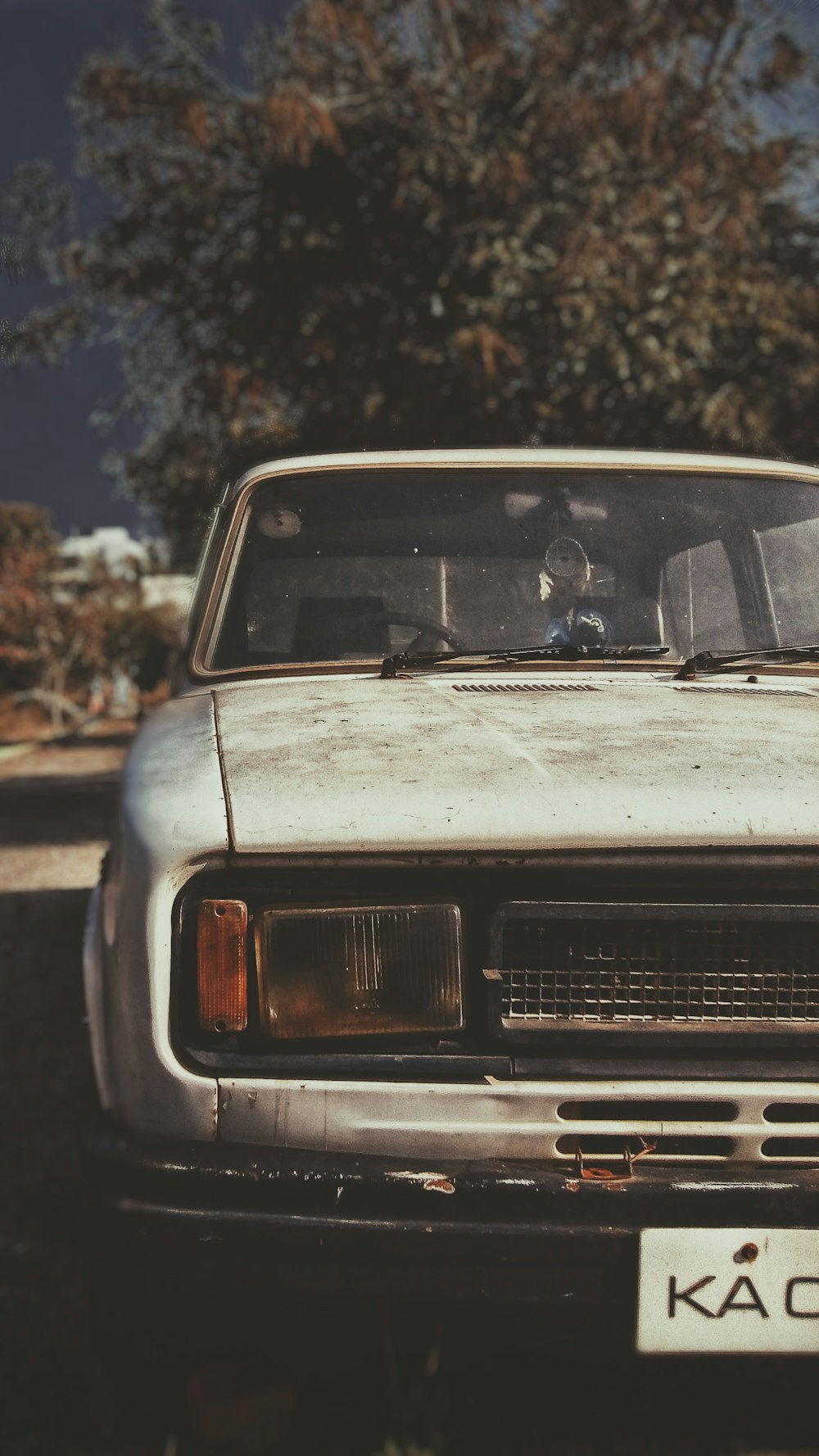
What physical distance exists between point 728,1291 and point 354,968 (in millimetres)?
674

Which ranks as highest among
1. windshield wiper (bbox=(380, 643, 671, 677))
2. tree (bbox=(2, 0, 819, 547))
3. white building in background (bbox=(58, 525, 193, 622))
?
tree (bbox=(2, 0, 819, 547))

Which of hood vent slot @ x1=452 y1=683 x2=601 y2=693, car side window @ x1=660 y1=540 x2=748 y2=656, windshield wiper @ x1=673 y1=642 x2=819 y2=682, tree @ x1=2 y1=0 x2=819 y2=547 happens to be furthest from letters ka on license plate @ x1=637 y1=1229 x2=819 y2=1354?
tree @ x1=2 y1=0 x2=819 y2=547

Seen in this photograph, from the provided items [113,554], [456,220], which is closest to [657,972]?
[456,220]

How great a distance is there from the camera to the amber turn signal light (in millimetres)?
1836

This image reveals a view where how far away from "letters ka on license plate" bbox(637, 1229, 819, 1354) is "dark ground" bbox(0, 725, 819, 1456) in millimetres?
64

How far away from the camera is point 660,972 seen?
187 cm

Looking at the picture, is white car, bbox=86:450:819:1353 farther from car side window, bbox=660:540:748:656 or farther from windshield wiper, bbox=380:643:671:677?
car side window, bbox=660:540:748:656

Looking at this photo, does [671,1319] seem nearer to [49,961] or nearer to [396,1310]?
[396,1310]

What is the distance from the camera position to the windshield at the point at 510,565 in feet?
9.43

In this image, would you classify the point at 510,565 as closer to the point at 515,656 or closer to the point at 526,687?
the point at 515,656

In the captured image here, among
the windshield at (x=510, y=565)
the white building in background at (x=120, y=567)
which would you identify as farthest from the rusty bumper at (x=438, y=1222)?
the white building in background at (x=120, y=567)

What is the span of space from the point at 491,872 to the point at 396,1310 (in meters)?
0.62

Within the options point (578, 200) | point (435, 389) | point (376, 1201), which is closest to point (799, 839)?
point (376, 1201)

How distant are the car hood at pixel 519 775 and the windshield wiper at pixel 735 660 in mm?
285
